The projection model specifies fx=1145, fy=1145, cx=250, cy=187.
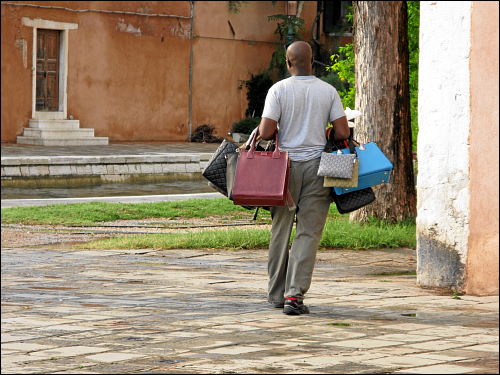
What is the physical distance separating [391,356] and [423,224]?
2647 millimetres

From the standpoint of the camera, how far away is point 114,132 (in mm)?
30250

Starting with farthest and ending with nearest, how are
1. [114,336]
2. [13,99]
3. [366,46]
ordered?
1. [13,99]
2. [366,46]
3. [114,336]

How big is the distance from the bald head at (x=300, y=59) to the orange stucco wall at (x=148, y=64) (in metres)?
20.1

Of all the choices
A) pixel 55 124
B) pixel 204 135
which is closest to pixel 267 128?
pixel 55 124

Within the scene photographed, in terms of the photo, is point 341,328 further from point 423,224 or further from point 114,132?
point 114,132

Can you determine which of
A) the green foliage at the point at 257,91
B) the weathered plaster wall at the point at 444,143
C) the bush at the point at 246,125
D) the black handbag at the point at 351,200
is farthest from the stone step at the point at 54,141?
the black handbag at the point at 351,200

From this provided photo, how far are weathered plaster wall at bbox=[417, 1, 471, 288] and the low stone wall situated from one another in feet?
45.6

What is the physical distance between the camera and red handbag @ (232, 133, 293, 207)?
22.2ft

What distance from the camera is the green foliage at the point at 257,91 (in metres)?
32.9

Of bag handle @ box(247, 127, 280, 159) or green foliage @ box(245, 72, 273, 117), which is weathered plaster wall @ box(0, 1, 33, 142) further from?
bag handle @ box(247, 127, 280, 159)

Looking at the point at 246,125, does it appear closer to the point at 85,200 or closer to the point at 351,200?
the point at 85,200

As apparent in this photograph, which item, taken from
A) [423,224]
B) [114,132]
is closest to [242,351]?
[423,224]

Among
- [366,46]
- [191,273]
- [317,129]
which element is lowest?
[191,273]

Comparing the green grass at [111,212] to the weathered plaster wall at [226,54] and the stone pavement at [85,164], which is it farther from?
the weathered plaster wall at [226,54]
